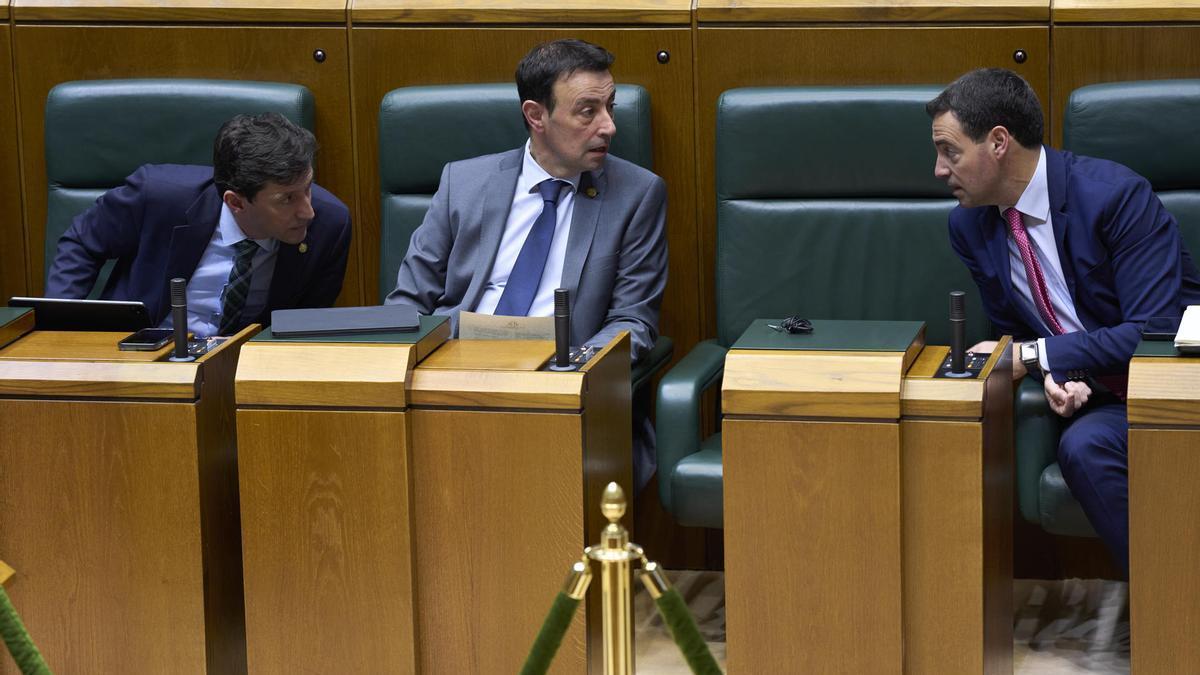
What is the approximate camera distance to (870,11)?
9.09ft

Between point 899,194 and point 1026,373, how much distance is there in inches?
17.1

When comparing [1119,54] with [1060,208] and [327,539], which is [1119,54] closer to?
[1060,208]

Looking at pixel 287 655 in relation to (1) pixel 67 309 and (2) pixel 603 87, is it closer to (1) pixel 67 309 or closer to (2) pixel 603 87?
(1) pixel 67 309

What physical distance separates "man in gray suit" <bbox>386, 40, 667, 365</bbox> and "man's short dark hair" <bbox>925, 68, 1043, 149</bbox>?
51 centimetres

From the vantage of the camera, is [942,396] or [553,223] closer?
[942,396]

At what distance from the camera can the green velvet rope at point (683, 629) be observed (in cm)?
153

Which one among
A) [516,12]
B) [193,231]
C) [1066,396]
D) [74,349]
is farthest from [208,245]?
[1066,396]

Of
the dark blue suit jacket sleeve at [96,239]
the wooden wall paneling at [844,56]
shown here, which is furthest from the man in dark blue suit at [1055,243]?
the dark blue suit jacket sleeve at [96,239]

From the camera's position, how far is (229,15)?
2.97 m

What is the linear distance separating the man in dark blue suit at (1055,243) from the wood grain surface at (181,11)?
111 centimetres

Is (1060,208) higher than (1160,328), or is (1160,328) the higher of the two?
(1060,208)

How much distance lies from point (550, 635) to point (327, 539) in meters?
0.61

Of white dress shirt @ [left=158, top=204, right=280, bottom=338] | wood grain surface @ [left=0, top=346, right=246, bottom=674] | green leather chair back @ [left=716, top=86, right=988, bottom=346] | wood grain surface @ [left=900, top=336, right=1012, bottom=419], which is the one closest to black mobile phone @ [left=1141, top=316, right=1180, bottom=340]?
wood grain surface @ [left=900, top=336, right=1012, bottom=419]

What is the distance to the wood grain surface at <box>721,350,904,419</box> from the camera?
1.98 metres
